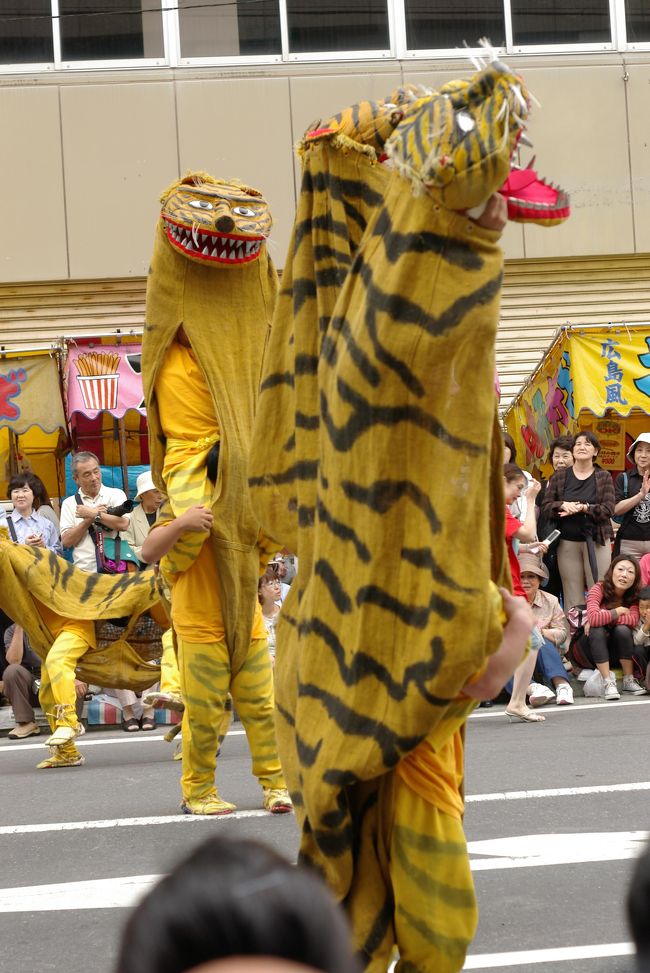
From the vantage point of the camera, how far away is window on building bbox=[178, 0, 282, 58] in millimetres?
17188

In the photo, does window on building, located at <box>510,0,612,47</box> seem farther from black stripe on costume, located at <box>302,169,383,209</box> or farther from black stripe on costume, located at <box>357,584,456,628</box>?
black stripe on costume, located at <box>357,584,456,628</box>

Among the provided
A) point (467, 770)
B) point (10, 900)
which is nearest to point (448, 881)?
point (10, 900)

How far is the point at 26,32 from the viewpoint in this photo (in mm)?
17062

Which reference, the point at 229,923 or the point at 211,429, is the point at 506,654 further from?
the point at 211,429

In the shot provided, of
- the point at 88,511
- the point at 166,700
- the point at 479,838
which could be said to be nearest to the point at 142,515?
the point at 88,511

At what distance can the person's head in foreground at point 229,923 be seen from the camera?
117 cm

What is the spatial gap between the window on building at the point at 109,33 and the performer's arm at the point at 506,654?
15125mm

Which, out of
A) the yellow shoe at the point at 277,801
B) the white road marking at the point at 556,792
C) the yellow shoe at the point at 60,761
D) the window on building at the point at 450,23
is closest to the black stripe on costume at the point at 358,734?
the yellow shoe at the point at 277,801

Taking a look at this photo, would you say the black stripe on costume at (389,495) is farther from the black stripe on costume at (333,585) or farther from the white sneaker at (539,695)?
the white sneaker at (539,695)

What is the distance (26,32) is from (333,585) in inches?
604

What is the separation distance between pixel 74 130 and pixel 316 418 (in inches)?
560

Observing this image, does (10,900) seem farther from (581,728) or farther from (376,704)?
(581,728)

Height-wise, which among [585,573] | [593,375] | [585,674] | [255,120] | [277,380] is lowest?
[585,674]

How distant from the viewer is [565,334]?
1305 cm
